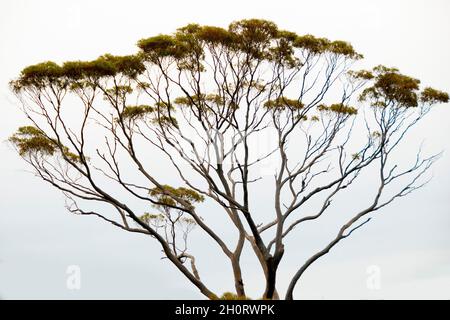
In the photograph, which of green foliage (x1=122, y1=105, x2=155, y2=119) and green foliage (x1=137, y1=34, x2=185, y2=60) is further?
green foliage (x1=122, y1=105, x2=155, y2=119)

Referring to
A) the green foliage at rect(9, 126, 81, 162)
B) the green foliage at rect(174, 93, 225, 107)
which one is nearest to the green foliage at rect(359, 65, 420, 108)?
the green foliage at rect(174, 93, 225, 107)

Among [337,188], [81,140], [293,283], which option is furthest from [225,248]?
[81,140]

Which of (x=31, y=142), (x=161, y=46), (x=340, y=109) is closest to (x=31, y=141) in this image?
(x=31, y=142)

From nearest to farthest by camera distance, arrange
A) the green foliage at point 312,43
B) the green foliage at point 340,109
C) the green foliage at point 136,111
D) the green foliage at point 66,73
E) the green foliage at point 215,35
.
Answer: the green foliage at point 66,73, the green foliage at point 215,35, the green foliage at point 312,43, the green foliage at point 136,111, the green foliage at point 340,109

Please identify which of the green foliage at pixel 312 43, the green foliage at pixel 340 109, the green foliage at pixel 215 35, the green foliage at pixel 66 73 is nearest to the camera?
the green foliage at pixel 66 73

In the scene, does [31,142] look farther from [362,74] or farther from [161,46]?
[362,74]

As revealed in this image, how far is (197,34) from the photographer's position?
17.0 meters

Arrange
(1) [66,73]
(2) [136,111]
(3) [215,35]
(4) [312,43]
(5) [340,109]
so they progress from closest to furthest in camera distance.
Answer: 1. (1) [66,73]
2. (3) [215,35]
3. (4) [312,43]
4. (2) [136,111]
5. (5) [340,109]

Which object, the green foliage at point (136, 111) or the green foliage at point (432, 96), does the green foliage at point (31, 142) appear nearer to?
the green foliage at point (136, 111)

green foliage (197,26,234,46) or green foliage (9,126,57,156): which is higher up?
green foliage (197,26,234,46)

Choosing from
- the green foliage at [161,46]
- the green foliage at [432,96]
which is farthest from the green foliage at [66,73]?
the green foliage at [432,96]

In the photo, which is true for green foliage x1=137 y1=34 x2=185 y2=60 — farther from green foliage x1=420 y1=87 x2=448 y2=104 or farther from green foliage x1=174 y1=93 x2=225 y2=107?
green foliage x1=420 y1=87 x2=448 y2=104

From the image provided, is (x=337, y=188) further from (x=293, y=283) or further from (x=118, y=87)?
(x=118, y=87)
